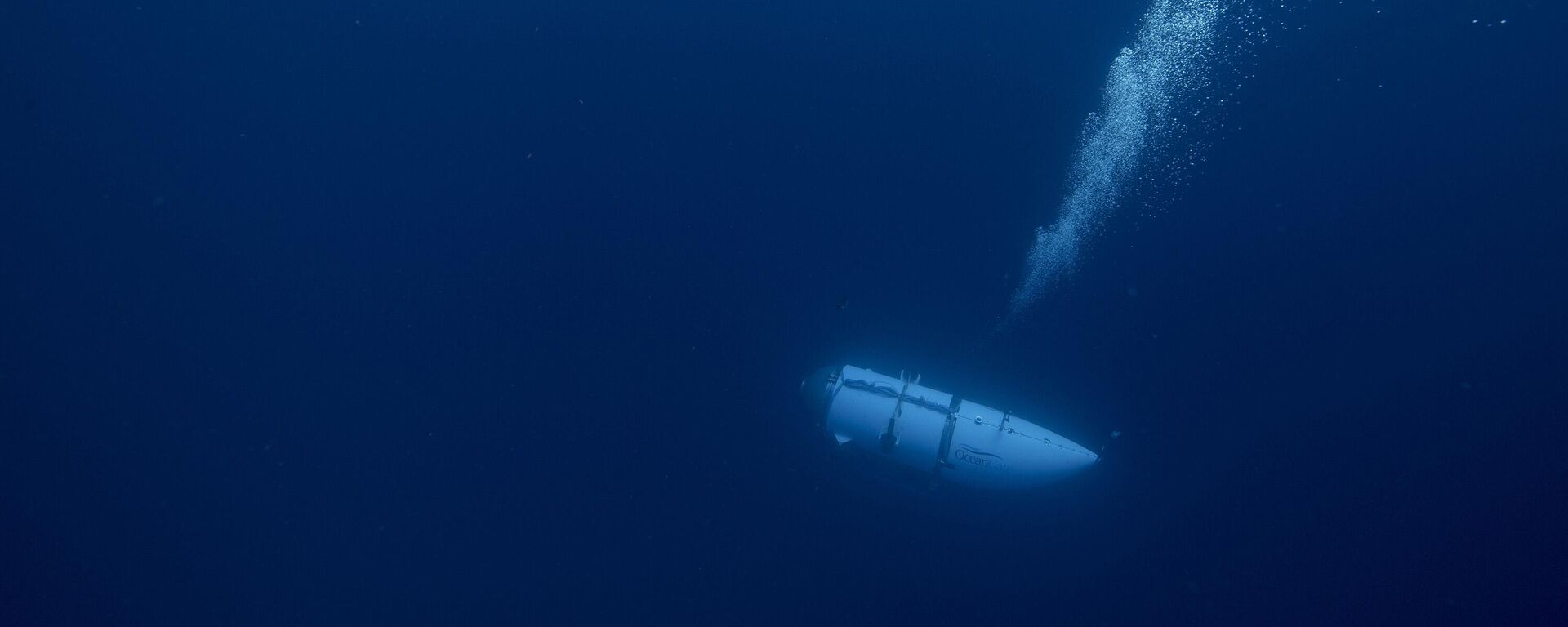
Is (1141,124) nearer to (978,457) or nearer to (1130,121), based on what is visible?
(1130,121)

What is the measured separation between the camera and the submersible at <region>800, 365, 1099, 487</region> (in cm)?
679

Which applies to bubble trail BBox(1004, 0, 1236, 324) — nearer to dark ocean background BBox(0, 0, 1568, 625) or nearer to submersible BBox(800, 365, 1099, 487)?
dark ocean background BBox(0, 0, 1568, 625)

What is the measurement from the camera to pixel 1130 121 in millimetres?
8039

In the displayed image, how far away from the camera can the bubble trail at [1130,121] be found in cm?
771

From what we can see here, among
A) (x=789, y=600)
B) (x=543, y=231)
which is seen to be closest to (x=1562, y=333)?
(x=789, y=600)

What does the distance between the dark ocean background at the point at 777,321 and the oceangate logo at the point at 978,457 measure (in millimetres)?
958

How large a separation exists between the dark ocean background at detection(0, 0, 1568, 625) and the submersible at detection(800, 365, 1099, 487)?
0.58 meters

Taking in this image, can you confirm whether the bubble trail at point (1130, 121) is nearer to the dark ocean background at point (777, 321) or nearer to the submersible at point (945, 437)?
the dark ocean background at point (777, 321)

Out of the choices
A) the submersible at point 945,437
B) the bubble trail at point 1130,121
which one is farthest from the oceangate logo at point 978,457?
the bubble trail at point 1130,121

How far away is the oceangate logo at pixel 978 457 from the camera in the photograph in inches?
267

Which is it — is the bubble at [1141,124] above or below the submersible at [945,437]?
above

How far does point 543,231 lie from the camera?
25.0ft

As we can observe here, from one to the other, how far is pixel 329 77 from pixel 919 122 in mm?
7219

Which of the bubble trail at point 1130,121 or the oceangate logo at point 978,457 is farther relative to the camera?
the bubble trail at point 1130,121
